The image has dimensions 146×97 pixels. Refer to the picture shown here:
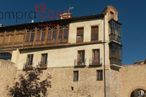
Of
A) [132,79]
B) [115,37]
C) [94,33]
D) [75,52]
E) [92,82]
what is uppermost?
[94,33]

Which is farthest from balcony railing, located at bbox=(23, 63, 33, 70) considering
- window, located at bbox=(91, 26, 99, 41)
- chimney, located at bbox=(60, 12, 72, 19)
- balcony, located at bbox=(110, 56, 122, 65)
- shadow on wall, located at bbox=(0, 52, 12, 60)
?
balcony, located at bbox=(110, 56, 122, 65)

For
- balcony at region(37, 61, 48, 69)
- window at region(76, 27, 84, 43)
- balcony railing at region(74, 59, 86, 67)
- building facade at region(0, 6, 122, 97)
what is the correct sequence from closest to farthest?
building facade at region(0, 6, 122, 97), balcony railing at region(74, 59, 86, 67), window at region(76, 27, 84, 43), balcony at region(37, 61, 48, 69)

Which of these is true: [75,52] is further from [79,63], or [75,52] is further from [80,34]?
[80,34]

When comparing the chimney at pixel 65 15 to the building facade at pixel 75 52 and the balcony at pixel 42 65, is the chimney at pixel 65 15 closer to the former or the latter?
the building facade at pixel 75 52

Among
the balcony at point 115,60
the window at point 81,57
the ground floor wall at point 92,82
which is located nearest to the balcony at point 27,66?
the ground floor wall at point 92,82

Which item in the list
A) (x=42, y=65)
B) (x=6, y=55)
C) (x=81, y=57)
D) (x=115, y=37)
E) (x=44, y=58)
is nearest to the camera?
(x=115, y=37)

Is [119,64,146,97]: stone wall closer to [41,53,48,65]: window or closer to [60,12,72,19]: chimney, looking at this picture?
[41,53,48,65]: window

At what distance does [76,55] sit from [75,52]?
0.45 meters

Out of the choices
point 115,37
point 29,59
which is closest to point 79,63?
point 115,37

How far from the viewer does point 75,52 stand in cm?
3997

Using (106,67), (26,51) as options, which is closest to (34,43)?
(26,51)

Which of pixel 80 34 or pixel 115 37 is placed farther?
pixel 80 34

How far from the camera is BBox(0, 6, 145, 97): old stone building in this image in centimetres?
3791

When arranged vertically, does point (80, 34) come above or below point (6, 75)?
above
